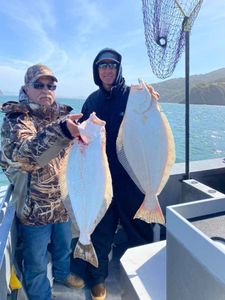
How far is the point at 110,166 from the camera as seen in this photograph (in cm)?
282

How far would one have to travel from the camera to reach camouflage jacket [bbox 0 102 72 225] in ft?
6.14

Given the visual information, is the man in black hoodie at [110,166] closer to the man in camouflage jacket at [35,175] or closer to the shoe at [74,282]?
the shoe at [74,282]

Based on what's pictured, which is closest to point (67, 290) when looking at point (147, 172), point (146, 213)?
point (146, 213)

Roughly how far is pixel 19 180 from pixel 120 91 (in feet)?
3.91

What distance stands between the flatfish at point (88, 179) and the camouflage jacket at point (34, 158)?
0.11 meters

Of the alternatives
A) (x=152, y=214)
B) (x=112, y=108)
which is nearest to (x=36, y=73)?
(x=112, y=108)

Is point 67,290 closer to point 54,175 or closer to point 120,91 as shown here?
point 54,175

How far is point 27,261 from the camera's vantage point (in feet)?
8.25

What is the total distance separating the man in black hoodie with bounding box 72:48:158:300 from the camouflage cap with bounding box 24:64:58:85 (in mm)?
543

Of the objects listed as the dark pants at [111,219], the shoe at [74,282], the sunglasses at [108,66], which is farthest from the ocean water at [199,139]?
the shoe at [74,282]

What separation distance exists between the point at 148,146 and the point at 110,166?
989 millimetres

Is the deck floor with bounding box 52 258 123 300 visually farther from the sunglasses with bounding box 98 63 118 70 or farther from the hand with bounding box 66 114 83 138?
the sunglasses with bounding box 98 63 118 70

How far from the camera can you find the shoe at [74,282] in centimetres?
303

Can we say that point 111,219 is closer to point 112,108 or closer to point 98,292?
point 98,292
